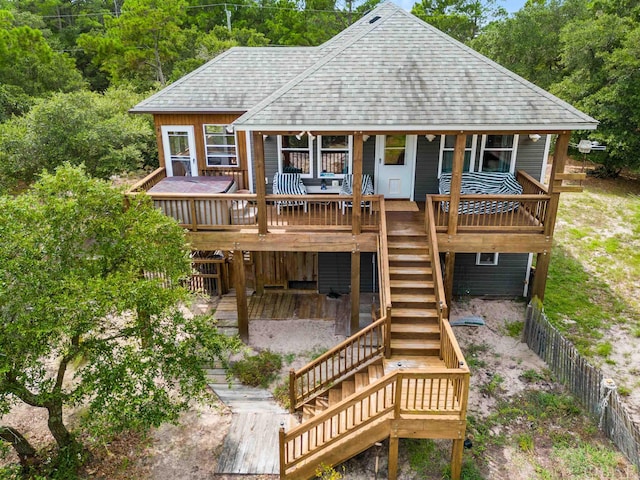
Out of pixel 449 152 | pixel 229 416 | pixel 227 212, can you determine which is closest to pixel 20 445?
pixel 229 416

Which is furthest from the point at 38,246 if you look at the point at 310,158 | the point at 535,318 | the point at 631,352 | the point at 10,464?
the point at 631,352

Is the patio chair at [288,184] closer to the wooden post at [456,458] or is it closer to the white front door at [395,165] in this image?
the white front door at [395,165]

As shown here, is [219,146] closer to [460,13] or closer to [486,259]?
[486,259]

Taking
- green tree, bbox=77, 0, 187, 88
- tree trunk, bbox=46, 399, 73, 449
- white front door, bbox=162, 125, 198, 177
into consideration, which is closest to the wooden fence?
tree trunk, bbox=46, 399, 73, 449

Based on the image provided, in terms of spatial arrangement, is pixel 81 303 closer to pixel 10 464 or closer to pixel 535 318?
pixel 10 464

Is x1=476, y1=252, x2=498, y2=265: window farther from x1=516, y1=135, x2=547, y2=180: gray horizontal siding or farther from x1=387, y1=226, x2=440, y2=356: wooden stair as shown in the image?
x1=387, y1=226, x2=440, y2=356: wooden stair

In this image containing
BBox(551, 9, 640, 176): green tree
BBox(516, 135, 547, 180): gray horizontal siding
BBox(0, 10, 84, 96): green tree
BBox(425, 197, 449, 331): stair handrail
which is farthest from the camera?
BBox(0, 10, 84, 96): green tree
